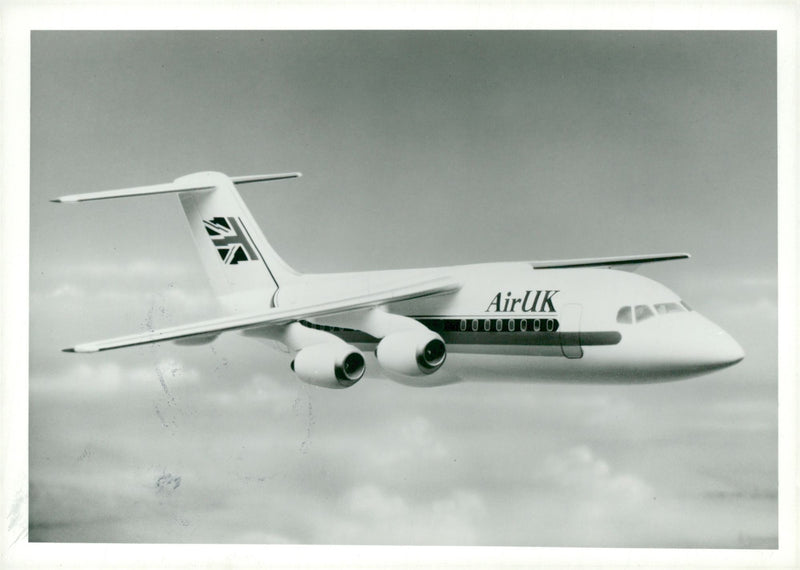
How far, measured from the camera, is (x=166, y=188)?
28.2 ft

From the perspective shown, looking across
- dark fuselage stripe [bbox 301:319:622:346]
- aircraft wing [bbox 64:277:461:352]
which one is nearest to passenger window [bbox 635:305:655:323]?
dark fuselage stripe [bbox 301:319:622:346]

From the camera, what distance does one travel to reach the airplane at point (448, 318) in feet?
24.1

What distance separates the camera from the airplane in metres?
7.36

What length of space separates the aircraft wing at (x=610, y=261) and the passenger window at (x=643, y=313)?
0.72 meters

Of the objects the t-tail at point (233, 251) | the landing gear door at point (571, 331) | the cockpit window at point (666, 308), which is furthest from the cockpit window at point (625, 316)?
the t-tail at point (233, 251)

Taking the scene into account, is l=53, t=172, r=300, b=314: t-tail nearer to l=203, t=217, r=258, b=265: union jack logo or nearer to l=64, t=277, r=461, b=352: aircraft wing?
l=203, t=217, r=258, b=265: union jack logo

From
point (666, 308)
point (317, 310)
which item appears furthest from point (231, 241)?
point (666, 308)

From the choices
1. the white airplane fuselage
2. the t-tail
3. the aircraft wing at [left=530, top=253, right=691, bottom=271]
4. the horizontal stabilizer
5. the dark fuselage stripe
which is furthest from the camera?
the t-tail

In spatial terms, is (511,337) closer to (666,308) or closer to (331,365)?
(666,308)

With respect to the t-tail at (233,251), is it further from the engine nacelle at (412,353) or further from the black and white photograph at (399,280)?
the engine nacelle at (412,353)

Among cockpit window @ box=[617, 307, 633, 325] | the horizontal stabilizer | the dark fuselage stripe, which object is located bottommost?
the dark fuselage stripe

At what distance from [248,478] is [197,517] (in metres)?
0.55

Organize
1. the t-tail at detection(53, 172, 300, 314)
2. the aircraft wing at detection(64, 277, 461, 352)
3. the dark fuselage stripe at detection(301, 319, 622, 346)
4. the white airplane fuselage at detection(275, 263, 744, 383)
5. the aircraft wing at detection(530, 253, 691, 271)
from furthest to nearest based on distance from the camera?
the t-tail at detection(53, 172, 300, 314), the aircraft wing at detection(530, 253, 691, 271), the aircraft wing at detection(64, 277, 461, 352), the dark fuselage stripe at detection(301, 319, 622, 346), the white airplane fuselage at detection(275, 263, 744, 383)

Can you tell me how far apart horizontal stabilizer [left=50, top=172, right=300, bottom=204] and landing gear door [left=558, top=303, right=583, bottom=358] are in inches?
110
